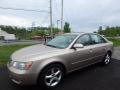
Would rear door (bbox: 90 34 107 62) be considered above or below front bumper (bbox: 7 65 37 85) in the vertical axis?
above

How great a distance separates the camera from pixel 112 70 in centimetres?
613

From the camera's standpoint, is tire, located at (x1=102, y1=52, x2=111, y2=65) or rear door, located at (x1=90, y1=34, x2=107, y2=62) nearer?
rear door, located at (x1=90, y1=34, x2=107, y2=62)

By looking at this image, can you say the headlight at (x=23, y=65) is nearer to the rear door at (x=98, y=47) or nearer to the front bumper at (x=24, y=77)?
the front bumper at (x=24, y=77)

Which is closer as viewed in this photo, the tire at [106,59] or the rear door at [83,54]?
the rear door at [83,54]

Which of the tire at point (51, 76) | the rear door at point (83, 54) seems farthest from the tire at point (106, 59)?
the tire at point (51, 76)

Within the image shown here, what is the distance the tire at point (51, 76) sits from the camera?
13.8ft

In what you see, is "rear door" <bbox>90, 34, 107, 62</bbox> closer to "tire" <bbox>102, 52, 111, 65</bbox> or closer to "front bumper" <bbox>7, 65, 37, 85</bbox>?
"tire" <bbox>102, 52, 111, 65</bbox>

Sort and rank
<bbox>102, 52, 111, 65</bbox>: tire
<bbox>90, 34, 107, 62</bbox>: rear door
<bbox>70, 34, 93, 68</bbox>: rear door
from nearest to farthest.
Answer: <bbox>70, 34, 93, 68</bbox>: rear door
<bbox>90, 34, 107, 62</bbox>: rear door
<bbox>102, 52, 111, 65</bbox>: tire

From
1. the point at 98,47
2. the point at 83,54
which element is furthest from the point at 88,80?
the point at 98,47

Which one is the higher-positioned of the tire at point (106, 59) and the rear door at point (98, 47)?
the rear door at point (98, 47)

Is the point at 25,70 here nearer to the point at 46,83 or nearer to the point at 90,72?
the point at 46,83

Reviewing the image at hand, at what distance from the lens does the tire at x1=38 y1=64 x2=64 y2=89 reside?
4213 mm

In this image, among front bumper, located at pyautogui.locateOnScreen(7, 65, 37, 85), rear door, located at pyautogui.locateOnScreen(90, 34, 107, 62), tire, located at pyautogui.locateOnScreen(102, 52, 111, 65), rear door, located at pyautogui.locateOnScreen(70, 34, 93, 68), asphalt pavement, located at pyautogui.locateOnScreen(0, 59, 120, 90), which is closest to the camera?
front bumper, located at pyautogui.locateOnScreen(7, 65, 37, 85)

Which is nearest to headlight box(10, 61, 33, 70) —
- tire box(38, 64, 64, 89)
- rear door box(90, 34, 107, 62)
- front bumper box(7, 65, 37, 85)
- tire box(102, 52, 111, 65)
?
front bumper box(7, 65, 37, 85)
